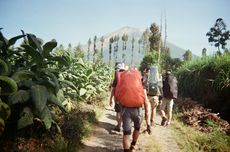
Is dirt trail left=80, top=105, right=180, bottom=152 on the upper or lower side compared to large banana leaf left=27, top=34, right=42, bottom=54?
lower

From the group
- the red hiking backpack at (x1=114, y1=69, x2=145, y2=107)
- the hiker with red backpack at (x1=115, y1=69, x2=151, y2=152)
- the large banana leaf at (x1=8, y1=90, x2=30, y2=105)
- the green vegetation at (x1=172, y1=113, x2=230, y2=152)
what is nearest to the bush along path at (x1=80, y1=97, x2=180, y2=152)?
the green vegetation at (x1=172, y1=113, x2=230, y2=152)

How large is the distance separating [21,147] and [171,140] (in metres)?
4.50

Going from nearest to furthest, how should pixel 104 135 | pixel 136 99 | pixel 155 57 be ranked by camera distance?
pixel 136 99
pixel 104 135
pixel 155 57

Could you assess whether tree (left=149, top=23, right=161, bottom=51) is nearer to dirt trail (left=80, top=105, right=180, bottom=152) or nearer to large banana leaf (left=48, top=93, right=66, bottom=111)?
dirt trail (left=80, top=105, right=180, bottom=152)

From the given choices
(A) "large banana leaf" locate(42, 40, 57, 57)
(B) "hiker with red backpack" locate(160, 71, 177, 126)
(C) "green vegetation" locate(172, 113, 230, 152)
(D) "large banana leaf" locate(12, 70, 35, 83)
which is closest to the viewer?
(D) "large banana leaf" locate(12, 70, 35, 83)

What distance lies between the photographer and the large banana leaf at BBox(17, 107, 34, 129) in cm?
495

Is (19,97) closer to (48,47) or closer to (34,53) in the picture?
(34,53)

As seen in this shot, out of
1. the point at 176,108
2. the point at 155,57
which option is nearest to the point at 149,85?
the point at 176,108

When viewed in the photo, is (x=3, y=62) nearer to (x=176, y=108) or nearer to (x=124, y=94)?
(x=124, y=94)

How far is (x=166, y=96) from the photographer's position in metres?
10.7

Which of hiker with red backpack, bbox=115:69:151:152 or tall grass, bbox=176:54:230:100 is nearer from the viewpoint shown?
Result: hiker with red backpack, bbox=115:69:151:152

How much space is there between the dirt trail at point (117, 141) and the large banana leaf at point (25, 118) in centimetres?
210

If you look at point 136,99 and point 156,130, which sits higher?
point 136,99

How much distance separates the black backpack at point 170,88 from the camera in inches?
418
